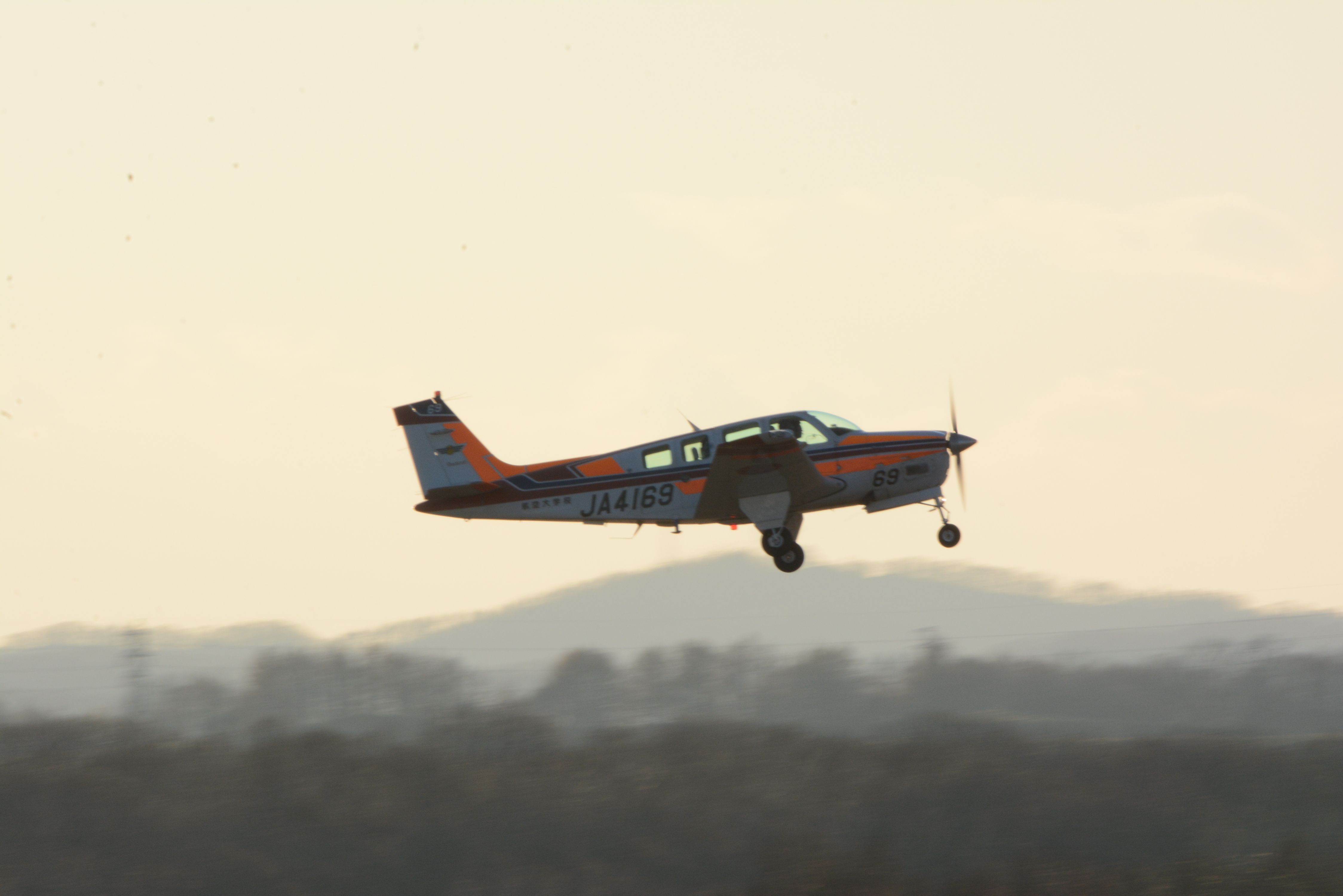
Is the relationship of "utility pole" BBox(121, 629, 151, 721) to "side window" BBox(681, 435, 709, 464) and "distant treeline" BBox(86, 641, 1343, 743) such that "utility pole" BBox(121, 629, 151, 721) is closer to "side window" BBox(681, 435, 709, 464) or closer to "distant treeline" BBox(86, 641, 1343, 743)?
"distant treeline" BBox(86, 641, 1343, 743)

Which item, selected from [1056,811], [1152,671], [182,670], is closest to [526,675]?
[182,670]

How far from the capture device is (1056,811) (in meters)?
52.5

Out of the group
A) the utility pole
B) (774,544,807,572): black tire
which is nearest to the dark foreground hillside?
the utility pole

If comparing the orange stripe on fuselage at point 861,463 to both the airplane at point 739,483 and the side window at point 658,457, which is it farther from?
the side window at point 658,457

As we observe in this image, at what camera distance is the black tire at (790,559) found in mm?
23203

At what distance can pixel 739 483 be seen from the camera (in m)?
22.6

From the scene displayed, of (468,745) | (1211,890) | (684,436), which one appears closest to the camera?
(684,436)

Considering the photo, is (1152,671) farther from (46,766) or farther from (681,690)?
(46,766)

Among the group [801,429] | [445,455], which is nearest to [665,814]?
[445,455]

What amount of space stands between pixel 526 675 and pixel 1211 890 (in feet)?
105

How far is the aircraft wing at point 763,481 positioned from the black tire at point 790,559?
20.2 inches

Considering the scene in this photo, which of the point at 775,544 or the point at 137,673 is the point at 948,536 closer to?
the point at 775,544

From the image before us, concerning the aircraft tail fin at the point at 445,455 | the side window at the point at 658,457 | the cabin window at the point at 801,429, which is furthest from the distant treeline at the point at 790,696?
the cabin window at the point at 801,429

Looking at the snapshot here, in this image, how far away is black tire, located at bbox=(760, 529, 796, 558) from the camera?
23250 mm
